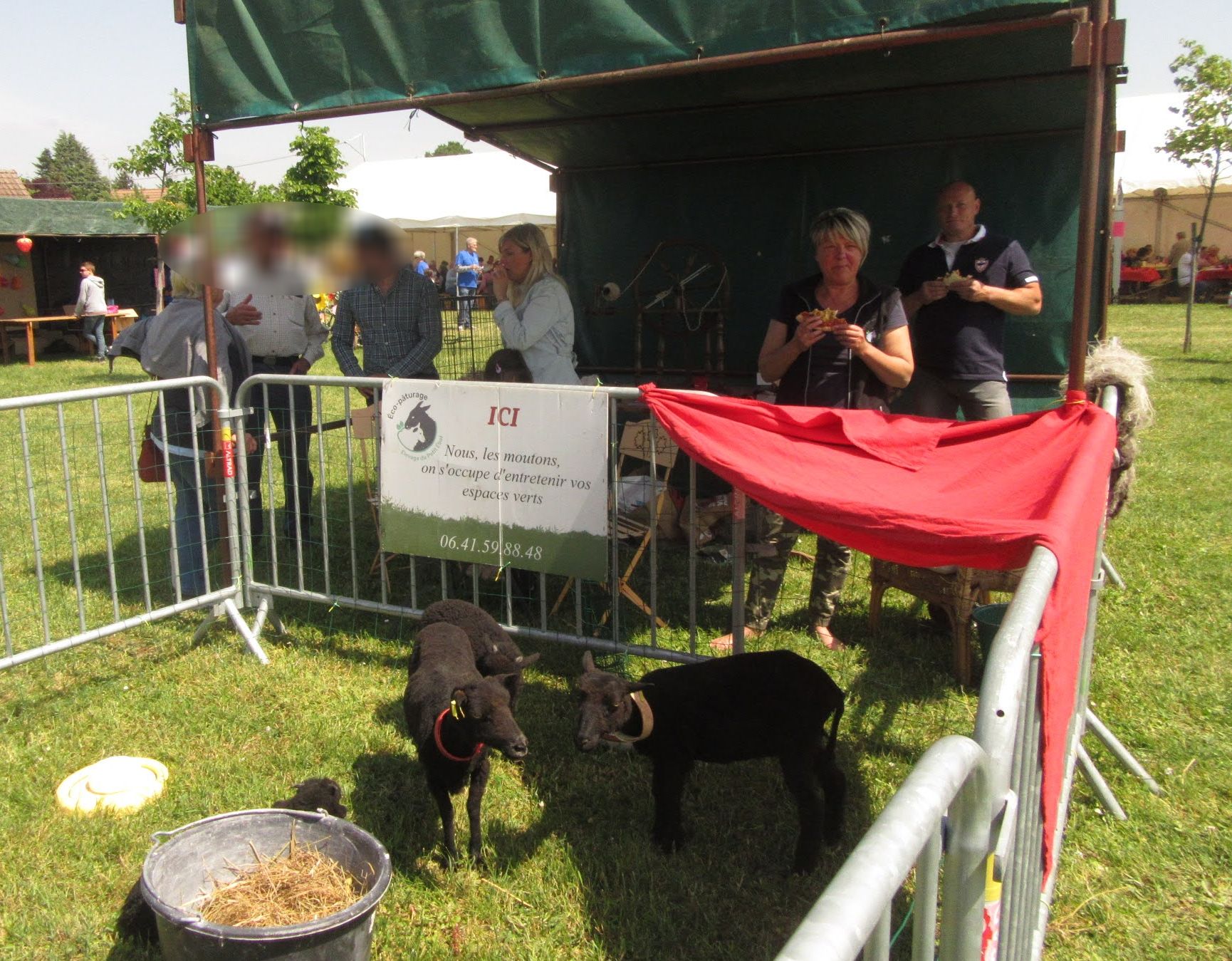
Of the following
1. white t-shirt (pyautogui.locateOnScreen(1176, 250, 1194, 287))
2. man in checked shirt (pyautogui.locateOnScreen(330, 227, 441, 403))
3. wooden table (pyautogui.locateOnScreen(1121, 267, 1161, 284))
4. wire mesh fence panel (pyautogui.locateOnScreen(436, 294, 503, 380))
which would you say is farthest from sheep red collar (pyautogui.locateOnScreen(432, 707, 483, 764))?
wooden table (pyautogui.locateOnScreen(1121, 267, 1161, 284))

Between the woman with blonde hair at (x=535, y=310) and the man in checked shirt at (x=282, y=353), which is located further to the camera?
the man in checked shirt at (x=282, y=353)

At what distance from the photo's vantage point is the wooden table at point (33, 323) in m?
18.7

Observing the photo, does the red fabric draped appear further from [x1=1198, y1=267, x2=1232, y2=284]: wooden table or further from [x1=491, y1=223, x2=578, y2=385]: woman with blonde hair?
[x1=1198, y1=267, x2=1232, y2=284]: wooden table

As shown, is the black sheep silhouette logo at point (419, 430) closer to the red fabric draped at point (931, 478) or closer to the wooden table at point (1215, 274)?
the red fabric draped at point (931, 478)

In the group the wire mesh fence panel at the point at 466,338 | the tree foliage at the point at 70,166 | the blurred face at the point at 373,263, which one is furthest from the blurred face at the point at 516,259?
the tree foliage at the point at 70,166

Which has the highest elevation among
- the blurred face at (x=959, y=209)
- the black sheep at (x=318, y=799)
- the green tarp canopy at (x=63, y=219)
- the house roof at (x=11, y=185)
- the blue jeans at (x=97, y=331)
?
the house roof at (x=11, y=185)

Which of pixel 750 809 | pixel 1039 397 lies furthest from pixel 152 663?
pixel 1039 397

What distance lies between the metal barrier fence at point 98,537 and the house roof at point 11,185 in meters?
23.8

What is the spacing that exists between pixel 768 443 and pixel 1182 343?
693 inches

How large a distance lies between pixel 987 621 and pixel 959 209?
2191 mm

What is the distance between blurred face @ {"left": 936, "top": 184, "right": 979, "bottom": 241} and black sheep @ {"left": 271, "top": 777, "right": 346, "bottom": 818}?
4.02 metres

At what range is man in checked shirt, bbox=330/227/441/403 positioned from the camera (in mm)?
6062

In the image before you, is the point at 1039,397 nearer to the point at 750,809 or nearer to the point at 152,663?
the point at 750,809

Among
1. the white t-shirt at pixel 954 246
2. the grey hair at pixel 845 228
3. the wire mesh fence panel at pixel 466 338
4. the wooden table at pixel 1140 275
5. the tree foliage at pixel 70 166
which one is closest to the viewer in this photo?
the grey hair at pixel 845 228
